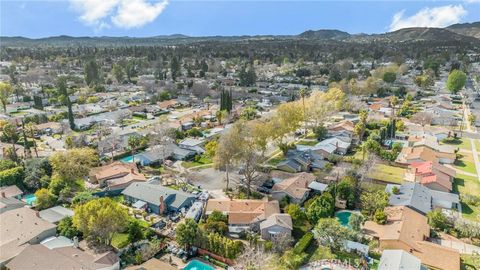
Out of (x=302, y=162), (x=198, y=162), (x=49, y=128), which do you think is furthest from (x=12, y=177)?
(x=302, y=162)

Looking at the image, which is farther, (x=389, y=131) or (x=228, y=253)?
(x=389, y=131)

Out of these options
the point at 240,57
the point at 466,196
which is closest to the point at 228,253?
the point at 466,196

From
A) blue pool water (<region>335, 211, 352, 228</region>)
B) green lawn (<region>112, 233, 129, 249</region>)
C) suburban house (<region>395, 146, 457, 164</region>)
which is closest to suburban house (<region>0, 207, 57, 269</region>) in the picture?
green lawn (<region>112, 233, 129, 249</region>)

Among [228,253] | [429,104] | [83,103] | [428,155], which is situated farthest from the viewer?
[83,103]

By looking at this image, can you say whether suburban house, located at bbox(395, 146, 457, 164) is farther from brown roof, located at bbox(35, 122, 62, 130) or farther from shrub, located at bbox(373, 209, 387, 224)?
brown roof, located at bbox(35, 122, 62, 130)

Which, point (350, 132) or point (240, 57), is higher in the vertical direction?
point (240, 57)

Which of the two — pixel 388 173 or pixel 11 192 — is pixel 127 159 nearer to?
pixel 11 192

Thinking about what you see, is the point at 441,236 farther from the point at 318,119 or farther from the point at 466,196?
A: the point at 318,119
